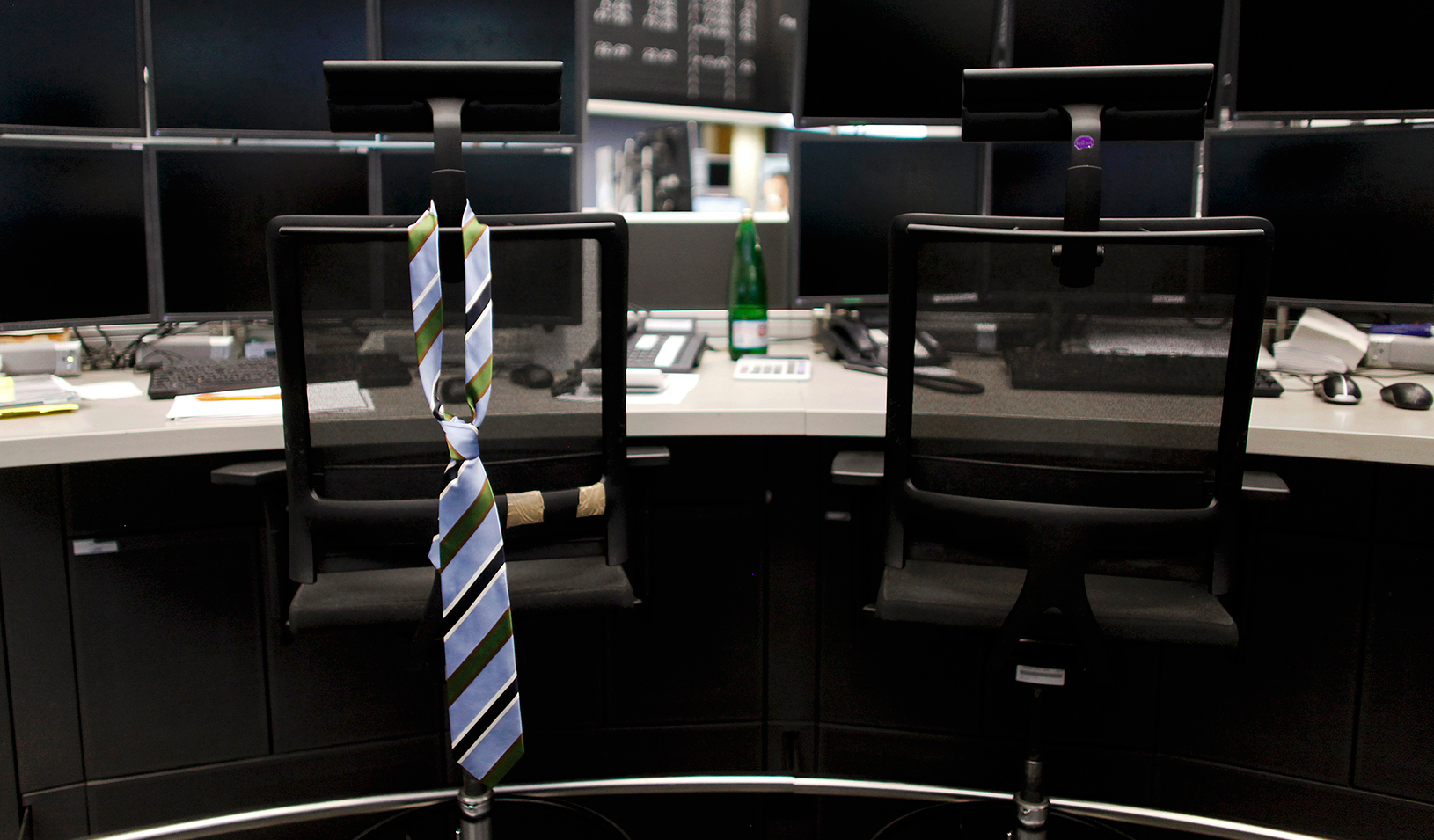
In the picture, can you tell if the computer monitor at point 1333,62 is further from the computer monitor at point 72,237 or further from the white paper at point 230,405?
the computer monitor at point 72,237

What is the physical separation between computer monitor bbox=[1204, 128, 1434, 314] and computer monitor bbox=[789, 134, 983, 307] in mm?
473

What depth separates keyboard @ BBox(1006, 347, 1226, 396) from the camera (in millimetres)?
1131

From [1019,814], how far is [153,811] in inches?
55.8

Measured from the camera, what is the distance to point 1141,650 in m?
1.74

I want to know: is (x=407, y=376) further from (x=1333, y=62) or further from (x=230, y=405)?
(x=1333, y=62)

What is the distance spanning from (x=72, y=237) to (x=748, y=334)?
1203 mm

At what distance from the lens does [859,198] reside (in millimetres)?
1933

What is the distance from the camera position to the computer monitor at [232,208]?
5.72ft

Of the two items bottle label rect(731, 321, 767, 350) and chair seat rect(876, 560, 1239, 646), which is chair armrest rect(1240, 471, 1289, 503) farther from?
bottle label rect(731, 321, 767, 350)

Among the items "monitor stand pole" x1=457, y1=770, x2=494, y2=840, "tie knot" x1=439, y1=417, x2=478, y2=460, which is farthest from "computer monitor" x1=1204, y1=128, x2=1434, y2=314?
"monitor stand pole" x1=457, y1=770, x2=494, y2=840

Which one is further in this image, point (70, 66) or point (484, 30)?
point (484, 30)

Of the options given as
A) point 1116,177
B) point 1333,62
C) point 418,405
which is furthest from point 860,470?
point 1333,62

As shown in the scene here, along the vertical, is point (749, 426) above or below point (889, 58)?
below

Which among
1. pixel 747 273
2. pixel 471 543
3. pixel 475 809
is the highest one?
pixel 747 273
